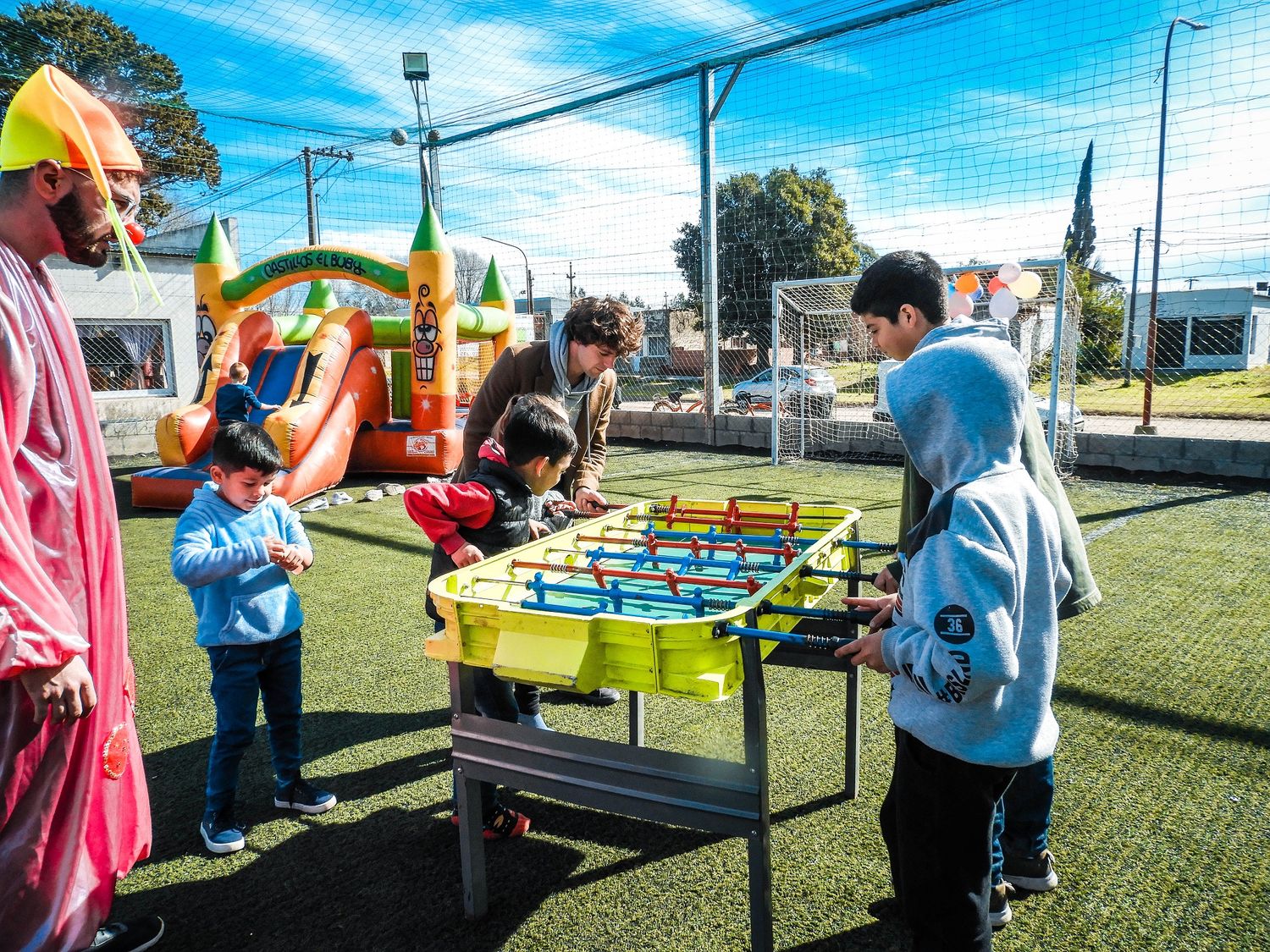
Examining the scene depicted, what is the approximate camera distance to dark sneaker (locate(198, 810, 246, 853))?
2.55 metres

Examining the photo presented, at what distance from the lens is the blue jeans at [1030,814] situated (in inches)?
90.1

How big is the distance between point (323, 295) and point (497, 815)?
41.4ft

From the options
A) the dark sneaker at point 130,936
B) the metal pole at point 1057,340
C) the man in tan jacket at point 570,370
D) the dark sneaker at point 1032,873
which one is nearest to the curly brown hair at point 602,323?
the man in tan jacket at point 570,370

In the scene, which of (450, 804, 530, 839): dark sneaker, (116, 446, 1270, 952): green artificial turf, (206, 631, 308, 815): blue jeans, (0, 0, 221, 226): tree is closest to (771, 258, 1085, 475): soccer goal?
(116, 446, 1270, 952): green artificial turf

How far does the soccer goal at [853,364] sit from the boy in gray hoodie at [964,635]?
6.60 meters

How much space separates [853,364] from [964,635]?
1183cm

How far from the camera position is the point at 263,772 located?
3.08 m

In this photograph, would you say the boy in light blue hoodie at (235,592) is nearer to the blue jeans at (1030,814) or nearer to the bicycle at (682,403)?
the blue jeans at (1030,814)

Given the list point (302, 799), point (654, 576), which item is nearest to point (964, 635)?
point (654, 576)

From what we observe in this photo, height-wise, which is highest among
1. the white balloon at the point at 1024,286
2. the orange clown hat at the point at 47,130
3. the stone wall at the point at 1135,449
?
the orange clown hat at the point at 47,130

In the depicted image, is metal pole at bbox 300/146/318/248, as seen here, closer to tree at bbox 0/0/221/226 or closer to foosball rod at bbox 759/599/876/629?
tree at bbox 0/0/221/226

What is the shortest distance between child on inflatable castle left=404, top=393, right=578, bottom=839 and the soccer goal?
632cm

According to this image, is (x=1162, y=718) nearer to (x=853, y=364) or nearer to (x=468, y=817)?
(x=468, y=817)

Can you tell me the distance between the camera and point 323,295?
13586 mm
